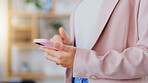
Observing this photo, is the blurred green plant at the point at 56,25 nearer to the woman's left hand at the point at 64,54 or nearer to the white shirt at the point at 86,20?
the white shirt at the point at 86,20

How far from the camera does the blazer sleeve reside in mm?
704

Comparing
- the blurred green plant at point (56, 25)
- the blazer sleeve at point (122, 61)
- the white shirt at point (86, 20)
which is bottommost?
the blazer sleeve at point (122, 61)

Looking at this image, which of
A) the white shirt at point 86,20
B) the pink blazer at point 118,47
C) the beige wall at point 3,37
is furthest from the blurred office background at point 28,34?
the pink blazer at point 118,47

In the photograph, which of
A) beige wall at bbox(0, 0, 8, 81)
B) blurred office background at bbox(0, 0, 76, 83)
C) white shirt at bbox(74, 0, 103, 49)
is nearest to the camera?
white shirt at bbox(74, 0, 103, 49)

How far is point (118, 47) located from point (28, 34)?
235 centimetres

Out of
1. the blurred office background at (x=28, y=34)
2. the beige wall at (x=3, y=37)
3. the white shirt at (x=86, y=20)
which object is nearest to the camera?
the white shirt at (x=86, y=20)

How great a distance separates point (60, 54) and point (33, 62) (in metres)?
2.43

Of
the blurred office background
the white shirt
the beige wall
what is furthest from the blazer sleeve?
the beige wall

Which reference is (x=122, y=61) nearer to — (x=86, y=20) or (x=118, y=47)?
(x=118, y=47)

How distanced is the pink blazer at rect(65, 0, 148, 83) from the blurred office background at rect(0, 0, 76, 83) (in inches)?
81.3

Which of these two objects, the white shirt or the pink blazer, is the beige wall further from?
the pink blazer

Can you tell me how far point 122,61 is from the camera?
0.71 metres

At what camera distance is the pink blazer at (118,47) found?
2.33 feet

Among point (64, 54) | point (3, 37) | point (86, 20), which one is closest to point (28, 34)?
point (3, 37)
